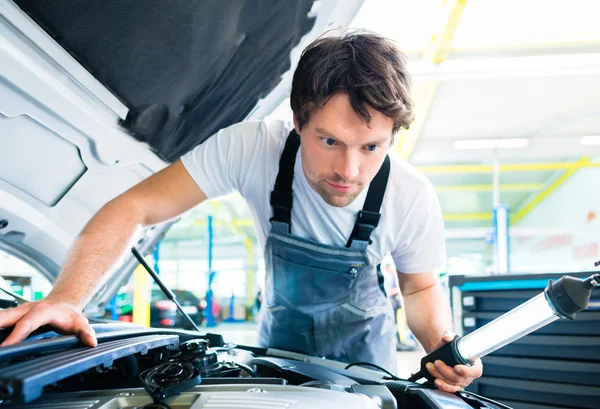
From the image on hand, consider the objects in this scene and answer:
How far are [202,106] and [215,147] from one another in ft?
0.48

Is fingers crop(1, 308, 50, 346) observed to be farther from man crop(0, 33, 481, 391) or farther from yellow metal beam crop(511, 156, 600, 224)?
yellow metal beam crop(511, 156, 600, 224)

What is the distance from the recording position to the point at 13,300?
115cm

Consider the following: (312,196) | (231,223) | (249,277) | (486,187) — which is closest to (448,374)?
(312,196)

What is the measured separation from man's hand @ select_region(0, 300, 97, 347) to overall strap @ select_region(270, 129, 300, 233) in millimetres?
668

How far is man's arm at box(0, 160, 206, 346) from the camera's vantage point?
72 cm

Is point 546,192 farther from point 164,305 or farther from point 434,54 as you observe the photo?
point 164,305

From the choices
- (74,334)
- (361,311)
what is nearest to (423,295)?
(361,311)

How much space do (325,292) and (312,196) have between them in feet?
0.94

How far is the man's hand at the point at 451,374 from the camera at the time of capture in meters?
0.98

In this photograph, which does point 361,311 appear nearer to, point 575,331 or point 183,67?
point 575,331

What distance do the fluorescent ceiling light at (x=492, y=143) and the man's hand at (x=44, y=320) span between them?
5708 mm

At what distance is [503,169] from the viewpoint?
7078 mm

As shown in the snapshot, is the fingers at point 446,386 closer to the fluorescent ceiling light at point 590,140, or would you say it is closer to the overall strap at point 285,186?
the overall strap at point 285,186

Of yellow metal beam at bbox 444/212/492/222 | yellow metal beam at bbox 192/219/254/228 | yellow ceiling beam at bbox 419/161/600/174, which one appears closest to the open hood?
yellow ceiling beam at bbox 419/161/600/174
